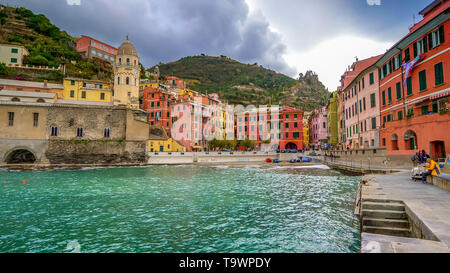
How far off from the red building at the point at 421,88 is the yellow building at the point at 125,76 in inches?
1722

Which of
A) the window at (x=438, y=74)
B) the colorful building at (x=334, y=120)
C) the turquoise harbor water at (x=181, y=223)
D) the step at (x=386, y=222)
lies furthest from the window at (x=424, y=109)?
the colorful building at (x=334, y=120)

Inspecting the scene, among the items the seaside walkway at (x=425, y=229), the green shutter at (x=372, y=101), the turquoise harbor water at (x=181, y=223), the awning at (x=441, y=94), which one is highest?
the green shutter at (x=372, y=101)

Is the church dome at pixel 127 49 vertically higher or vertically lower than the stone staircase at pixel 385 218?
higher

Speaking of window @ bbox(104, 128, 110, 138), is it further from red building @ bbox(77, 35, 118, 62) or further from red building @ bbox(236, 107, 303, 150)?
red building @ bbox(77, 35, 118, 62)

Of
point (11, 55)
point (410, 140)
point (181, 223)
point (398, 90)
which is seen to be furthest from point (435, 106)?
point (11, 55)

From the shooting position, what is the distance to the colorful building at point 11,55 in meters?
53.4

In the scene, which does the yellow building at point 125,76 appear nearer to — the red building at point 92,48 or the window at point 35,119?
the window at point 35,119

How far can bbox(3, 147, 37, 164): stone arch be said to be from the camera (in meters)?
37.8

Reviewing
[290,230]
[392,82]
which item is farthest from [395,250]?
[392,82]

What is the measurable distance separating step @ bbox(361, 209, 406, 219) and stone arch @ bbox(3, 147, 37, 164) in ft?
157

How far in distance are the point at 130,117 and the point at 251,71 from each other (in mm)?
135011
